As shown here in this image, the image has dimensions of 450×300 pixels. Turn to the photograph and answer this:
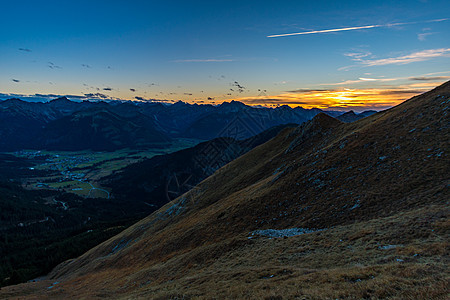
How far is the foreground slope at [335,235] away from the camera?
54.6 feet

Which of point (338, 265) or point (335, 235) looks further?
point (335, 235)

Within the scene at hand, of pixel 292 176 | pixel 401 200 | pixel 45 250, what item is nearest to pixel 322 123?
pixel 292 176

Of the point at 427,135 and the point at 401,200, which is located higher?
the point at 427,135

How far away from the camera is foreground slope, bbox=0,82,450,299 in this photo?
16656 mm

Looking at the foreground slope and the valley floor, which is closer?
the valley floor

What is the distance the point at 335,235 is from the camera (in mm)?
26750

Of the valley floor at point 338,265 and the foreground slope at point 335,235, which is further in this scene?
the foreground slope at point 335,235

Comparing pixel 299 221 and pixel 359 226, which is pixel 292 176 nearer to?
pixel 299 221

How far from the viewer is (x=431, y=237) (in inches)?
782

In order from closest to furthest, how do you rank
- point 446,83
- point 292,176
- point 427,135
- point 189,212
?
point 427,135
point 292,176
point 446,83
point 189,212

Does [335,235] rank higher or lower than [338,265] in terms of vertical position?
lower

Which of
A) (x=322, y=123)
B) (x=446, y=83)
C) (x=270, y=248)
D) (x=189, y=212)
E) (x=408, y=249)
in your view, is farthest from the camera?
(x=322, y=123)

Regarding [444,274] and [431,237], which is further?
[431,237]

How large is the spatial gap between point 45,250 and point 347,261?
220m
